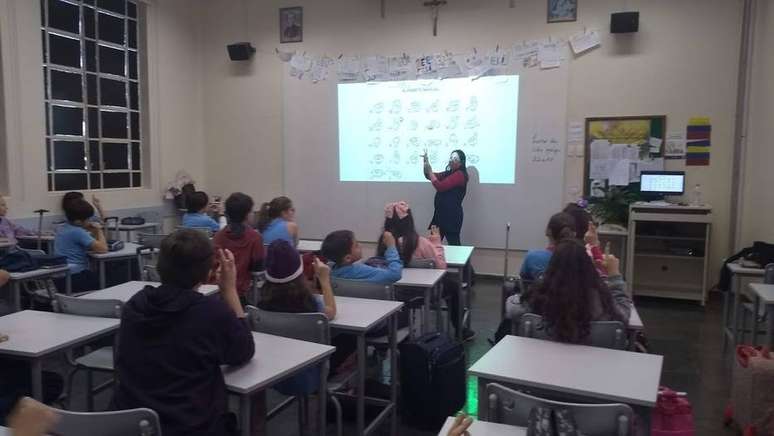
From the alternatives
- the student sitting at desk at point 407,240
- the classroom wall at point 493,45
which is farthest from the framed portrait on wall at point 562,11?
the student sitting at desk at point 407,240

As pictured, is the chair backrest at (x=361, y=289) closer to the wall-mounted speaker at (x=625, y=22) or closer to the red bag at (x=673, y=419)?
the red bag at (x=673, y=419)

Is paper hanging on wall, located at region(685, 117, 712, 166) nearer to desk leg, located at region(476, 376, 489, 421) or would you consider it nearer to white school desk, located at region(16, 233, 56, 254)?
desk leg, located at region(476, 376, 489, 421)

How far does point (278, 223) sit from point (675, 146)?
14.2 feet

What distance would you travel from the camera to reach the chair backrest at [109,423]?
1.52 meters

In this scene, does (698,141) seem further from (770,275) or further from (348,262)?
(348,262)

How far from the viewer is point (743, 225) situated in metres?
5.75

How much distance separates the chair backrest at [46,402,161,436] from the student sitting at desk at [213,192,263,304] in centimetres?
221

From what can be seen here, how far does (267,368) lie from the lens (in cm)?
200

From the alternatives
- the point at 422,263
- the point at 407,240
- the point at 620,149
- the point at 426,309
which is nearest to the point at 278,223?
the point at 407,240

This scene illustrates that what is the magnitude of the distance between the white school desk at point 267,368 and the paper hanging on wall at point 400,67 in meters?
5.23

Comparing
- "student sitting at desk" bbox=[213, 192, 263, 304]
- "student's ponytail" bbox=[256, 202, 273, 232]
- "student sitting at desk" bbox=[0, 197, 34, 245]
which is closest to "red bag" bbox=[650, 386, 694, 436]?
"student sitting at desk" bbox=[213, 192, 263, 304]

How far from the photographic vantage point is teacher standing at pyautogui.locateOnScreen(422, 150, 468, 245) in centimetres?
657

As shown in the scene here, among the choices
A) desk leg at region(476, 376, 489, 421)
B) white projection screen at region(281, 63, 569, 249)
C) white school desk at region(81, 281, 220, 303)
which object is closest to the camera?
desk leg at region(476, 376, 489, 421)

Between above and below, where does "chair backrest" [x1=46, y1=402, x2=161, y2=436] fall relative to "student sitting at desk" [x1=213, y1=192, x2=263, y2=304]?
below
